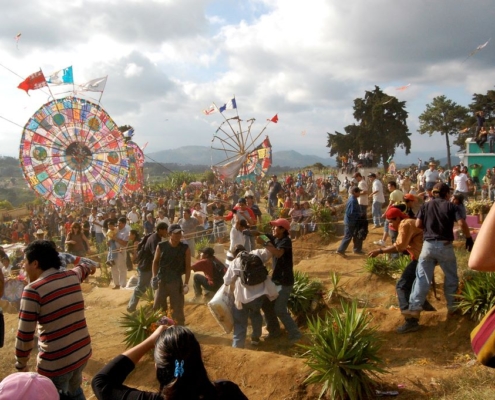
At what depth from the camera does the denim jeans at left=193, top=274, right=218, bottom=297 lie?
8.40 meters

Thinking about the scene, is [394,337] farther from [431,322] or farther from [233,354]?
[233,354]

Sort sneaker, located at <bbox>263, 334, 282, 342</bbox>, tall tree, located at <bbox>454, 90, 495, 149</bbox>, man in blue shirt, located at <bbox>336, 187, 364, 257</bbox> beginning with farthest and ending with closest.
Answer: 1. tall tree, located at <bbox>454, 90, 495, 149</bbox>
2. man in blue shirt, located at <bbox>336, 187, 364, 257</bbox>
3. sneaker, located at <bbox>263, 334, 282, 342</bbox>

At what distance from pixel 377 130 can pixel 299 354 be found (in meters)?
36.3

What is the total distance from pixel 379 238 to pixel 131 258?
738 cm

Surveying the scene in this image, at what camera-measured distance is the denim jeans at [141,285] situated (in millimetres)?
8008

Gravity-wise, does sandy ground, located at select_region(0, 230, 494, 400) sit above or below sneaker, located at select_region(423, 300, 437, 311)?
below

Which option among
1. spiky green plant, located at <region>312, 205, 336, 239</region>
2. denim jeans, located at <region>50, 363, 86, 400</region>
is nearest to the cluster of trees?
spiky green plant, located at <region>312, 205, 336, 239</region>

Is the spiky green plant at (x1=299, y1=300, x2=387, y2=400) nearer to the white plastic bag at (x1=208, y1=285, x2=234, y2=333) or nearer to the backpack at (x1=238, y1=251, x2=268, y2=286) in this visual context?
the backpack at (x1=238, y1=251, x2=268, y2=286)

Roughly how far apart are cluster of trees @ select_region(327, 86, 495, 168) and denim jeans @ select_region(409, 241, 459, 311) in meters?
31.6

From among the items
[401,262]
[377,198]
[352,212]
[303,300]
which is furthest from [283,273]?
[377,198]

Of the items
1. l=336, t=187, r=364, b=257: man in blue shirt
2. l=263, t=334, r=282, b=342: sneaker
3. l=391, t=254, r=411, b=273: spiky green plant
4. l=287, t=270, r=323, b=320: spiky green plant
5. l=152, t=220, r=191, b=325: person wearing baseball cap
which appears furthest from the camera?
l=336, t=187, r=364, b=257: man in blue shirt

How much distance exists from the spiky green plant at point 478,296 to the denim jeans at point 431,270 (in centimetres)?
14

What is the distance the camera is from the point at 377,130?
3969 cm

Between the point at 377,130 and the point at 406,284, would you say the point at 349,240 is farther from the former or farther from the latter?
the point at 377,130
